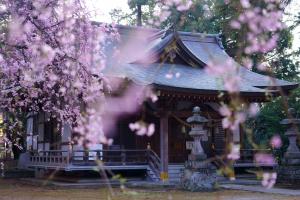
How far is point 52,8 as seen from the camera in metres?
8.77

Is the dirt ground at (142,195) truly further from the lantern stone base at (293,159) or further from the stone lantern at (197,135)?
the lantern stone base at (293,159)

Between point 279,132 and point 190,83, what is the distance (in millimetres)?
6859

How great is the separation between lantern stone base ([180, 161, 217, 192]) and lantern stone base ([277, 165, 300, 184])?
303cm

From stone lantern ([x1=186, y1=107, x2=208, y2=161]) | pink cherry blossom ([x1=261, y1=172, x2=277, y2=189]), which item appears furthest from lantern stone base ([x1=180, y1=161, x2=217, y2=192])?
pink cherry blossom ([x1=261, y1=172, x2=277, y2=189])

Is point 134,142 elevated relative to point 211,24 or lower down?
lower down

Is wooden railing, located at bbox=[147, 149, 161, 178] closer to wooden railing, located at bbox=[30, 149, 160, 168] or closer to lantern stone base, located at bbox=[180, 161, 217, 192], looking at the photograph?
wooden railing, located at bbox=[30, 149, 160, 168]

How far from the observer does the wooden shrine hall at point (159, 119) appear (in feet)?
51.8

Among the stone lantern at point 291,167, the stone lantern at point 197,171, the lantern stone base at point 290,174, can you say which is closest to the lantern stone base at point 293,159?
the stone lantern at point 291,167

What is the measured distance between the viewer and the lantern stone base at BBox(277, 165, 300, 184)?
15.1 m

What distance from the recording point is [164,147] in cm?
1614

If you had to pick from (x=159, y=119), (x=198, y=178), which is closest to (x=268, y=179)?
(x=198, y=178)

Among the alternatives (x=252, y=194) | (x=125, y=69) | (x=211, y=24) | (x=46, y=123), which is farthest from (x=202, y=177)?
(x=211, y=24)

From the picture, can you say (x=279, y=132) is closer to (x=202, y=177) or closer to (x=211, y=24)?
(x=202, y=177)

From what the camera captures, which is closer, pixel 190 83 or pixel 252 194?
pixel 252 194
